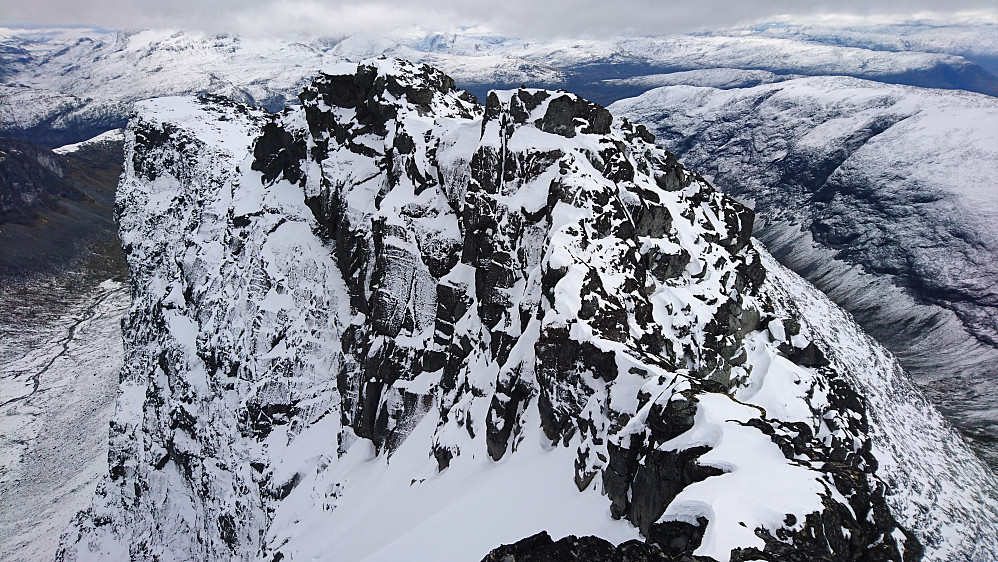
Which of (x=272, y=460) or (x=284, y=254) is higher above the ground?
(x=284, y=254)

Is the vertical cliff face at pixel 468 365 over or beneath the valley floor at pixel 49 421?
over

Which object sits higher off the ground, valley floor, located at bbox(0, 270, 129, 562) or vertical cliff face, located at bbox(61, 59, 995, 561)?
vertical cliff face, located at bbox(61, 59, 995, 561)

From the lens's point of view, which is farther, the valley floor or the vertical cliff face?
the valley floor

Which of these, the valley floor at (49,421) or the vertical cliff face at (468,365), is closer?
the vertical cliff face at (468,365)

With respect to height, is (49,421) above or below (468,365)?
below

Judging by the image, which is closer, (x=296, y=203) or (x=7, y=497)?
(x=296, y=203)

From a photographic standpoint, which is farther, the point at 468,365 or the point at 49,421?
the point at 49,421

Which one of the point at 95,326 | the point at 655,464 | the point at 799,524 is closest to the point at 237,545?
the point at 655,464

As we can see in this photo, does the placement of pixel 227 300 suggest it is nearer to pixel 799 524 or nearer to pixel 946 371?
pixel 799 524
